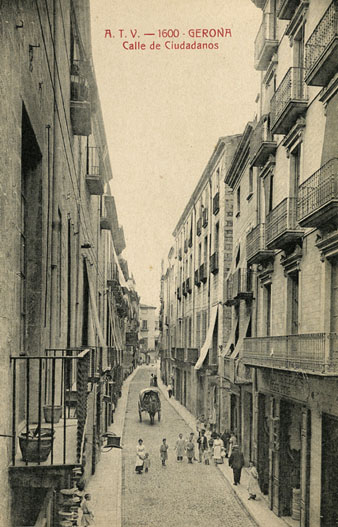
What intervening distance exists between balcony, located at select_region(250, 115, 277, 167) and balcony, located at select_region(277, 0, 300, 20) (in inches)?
113

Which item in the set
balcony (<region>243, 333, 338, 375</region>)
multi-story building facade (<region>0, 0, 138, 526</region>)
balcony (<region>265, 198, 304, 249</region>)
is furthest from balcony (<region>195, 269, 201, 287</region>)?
multi-story building facade (<region>0, 0, 138, 526</region>)

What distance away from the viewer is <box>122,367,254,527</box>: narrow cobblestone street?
47.1ft

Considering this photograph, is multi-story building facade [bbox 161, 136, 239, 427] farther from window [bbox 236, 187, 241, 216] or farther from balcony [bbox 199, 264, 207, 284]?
window [bbox 236, 187, 241, 216]

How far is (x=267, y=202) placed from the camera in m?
17.8

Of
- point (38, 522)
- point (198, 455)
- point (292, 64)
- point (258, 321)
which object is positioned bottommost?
point (198, 455)

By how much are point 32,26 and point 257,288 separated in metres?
13.4

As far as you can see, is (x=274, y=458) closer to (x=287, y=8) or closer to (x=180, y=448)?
(x=180, y=448)

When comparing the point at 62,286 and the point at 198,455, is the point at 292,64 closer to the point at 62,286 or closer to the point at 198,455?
the point at 62,286

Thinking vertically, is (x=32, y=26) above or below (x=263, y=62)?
below

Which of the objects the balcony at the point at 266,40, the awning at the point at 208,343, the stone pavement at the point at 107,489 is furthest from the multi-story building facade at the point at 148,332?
the balcony at the point at 266,40

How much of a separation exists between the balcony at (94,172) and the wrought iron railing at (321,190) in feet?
24.1

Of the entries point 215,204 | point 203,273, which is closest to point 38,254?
point 215,204

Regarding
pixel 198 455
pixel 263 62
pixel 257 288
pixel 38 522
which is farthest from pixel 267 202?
pixel 38 522

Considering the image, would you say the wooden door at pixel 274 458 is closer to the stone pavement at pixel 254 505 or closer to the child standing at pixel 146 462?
the stone pavement at pixel 254 505
